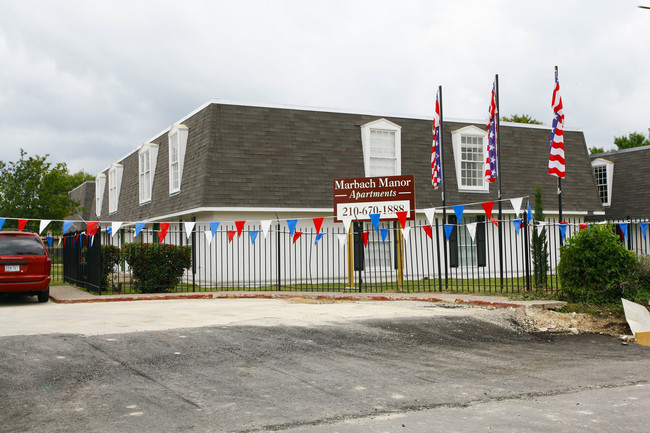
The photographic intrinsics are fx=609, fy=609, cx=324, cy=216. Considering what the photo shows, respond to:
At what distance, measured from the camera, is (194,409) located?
6098 mm

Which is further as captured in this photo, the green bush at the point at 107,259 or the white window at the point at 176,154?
the white window at the point at 176,154

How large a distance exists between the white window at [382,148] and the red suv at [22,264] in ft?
39.4

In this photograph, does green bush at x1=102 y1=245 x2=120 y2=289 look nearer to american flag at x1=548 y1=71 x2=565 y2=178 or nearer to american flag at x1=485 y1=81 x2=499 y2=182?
american flag at x1=485 y1=81 x2=499 y2=182

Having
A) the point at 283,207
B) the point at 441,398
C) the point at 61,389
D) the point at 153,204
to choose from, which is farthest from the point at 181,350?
the point at 153,204

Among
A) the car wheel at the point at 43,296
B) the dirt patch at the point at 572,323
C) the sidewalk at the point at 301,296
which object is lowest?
the dirt patch at the point at 572,323

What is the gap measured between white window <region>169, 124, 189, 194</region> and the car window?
8141mm

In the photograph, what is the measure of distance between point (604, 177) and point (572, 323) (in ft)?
67.3

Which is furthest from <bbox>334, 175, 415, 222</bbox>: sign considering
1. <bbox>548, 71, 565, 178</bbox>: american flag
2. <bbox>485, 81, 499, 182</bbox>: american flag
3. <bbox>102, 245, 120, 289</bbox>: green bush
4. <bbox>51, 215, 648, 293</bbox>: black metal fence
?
<bbox>102, 245, 120, 289</bbox>: green bush

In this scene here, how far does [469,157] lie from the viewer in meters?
24.8

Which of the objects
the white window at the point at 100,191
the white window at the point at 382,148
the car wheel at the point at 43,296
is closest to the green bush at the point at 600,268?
the white window at the point at 382,148

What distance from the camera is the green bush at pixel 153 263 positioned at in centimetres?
1750

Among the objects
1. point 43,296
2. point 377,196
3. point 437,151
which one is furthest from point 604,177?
point 43,296

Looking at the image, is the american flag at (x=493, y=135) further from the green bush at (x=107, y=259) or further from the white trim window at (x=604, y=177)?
the white trim window at (x=604, y=177)

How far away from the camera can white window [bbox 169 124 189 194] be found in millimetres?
22938
